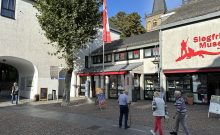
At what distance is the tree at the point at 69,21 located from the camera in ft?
66.6

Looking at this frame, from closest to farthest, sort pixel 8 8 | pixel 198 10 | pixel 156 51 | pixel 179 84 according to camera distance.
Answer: pixel 198 10, pixel 179 84, pixel 156 51, pixel 8 8

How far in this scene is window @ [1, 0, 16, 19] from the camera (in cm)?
2453

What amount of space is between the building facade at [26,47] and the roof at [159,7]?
5037cm

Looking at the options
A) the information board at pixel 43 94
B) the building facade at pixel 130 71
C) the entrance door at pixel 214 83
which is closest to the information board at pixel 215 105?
the entrance door at pixel 214 83

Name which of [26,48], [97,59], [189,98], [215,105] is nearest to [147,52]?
[189,98]

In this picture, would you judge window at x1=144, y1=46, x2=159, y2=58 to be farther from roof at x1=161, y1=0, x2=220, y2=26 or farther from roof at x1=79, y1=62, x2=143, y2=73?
roof at x1=161, y1=0, x2=220, y2=26

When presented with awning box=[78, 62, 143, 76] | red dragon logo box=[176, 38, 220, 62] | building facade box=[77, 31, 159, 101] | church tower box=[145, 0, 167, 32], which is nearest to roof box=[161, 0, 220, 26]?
red dragon logo box=[176, 38, 220, 62]

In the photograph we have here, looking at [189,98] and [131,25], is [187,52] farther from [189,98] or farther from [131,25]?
[131,25]

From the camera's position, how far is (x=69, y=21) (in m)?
20.4

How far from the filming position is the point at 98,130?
11.0 metres

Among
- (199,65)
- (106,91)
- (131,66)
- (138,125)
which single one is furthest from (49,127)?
(106,91)

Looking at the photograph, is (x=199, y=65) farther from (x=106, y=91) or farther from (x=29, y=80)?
(x=29, y=80)

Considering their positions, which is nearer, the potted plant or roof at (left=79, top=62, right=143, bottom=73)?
the potted plant

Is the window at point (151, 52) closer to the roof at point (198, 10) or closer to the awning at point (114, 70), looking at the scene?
the awning at point (114, 70)
